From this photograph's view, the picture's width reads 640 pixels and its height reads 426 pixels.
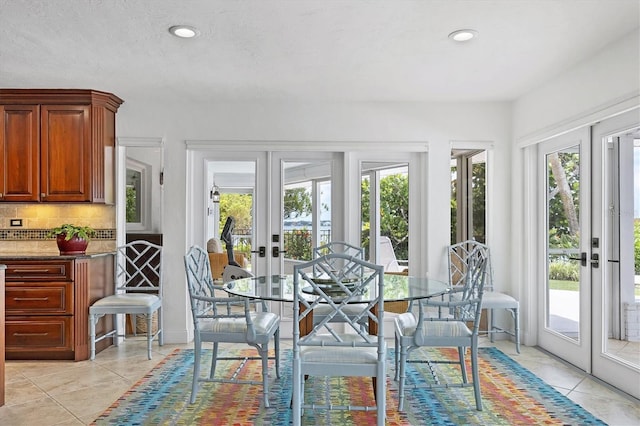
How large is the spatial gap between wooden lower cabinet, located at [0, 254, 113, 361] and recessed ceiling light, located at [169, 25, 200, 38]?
2.17 metres

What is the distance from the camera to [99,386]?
362 centimetres

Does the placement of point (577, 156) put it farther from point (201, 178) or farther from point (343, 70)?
point (201, 178)

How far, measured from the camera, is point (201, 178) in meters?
5.09

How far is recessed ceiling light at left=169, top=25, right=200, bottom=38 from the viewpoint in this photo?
122 inches

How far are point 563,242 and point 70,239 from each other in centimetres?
424

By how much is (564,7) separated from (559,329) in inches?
106

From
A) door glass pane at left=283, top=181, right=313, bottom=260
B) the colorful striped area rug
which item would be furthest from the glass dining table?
door glass pane at left=283, top=181, right=313, bottom=260

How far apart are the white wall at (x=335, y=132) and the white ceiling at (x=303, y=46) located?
0.24 metres

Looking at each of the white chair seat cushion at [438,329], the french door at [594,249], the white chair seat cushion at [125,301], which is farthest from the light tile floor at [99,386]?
the white chair seat cushion at [438,329]

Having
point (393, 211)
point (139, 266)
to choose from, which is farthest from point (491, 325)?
point (139, 266)

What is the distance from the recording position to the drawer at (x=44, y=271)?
14.0 feet

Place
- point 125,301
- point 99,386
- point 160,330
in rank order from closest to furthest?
point 99,386 < point 125,301 < point 160,330

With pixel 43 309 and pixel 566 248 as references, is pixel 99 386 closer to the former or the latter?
pixel 43 309

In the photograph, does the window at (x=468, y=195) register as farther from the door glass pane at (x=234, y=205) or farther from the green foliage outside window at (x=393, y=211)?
the door glass pane at (x=234, y=205)
